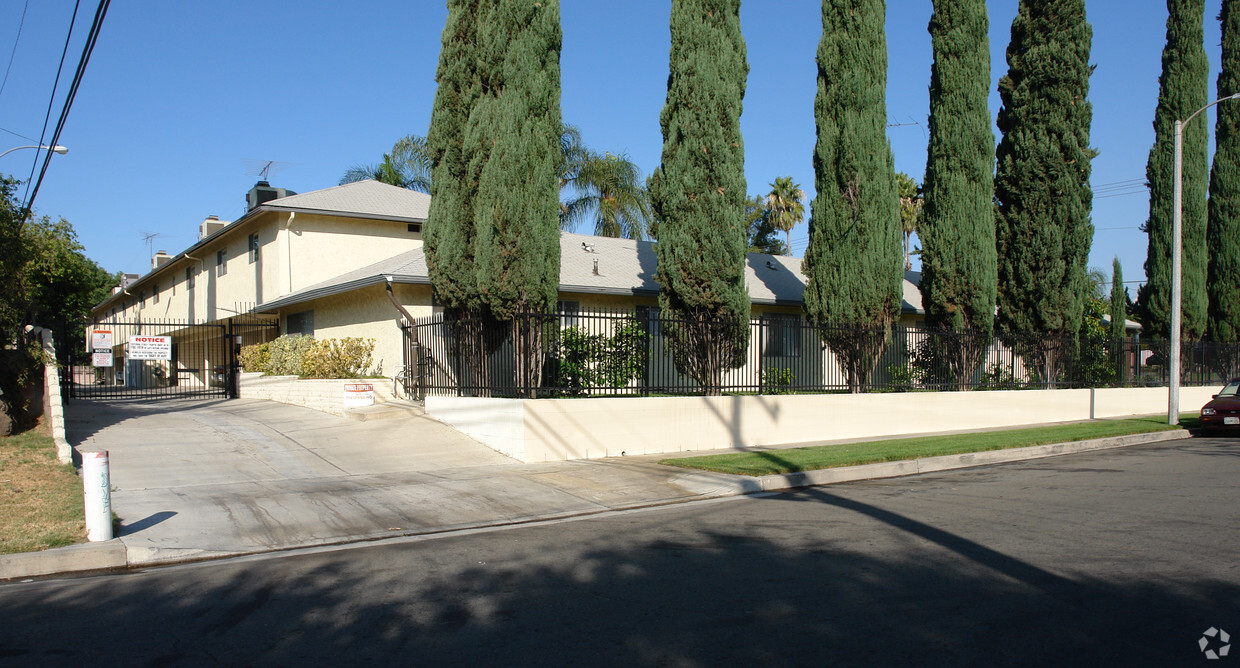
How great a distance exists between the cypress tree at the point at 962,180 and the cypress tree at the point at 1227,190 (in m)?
16.4

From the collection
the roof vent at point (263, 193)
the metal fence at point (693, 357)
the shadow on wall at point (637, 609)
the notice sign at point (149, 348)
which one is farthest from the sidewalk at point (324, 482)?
the roof vent at point (263, 193)

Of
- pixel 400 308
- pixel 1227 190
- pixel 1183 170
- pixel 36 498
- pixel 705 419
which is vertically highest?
pixel 1183 170

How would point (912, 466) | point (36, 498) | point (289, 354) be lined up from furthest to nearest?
point (289, 354) < point (912, 466) < point (36, 498)

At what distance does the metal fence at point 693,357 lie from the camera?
14812 mm

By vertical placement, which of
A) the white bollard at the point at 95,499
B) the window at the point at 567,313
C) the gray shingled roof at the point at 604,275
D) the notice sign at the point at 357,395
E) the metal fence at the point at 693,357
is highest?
the gray shingled roof at the point at 604,275

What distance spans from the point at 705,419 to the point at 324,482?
7.10 metres

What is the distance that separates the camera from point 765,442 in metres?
16.8

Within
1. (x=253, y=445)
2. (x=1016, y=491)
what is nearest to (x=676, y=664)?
(x=1016, y=491)

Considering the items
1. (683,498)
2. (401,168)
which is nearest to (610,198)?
(401,168)

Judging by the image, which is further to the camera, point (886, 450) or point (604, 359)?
point (604, 359)

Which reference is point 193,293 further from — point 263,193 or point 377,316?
point 377,316

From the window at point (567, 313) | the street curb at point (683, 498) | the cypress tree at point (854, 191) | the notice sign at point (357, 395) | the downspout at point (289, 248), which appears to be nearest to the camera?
the street curb at point (683, 498)

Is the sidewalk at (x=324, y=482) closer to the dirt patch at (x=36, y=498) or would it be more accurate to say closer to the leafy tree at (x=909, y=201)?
the dirt patch at (x=36, y=498)

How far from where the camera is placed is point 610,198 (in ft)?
125
